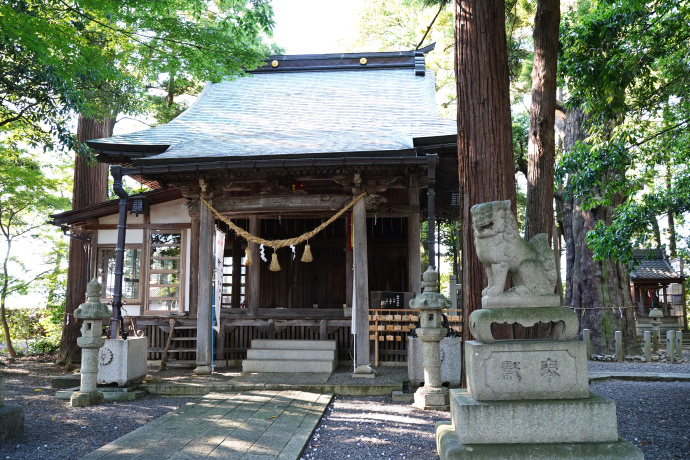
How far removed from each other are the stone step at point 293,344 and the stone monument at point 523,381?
240 inches

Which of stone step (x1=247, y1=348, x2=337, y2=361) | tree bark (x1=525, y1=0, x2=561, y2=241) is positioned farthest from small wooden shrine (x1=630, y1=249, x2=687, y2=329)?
tree bark (x1=525, y1=0, x2=561, y2=241)

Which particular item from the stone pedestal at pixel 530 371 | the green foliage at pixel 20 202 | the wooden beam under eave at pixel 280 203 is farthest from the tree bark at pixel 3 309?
the stone pedestal at pixel 530 371

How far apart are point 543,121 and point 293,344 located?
21.2ft

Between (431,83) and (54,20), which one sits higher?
(431,83)

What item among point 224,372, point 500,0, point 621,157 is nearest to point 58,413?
point 224,372

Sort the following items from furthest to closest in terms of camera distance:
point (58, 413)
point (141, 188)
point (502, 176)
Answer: point (141, 188) → point (58, 413) → point (502, 176)

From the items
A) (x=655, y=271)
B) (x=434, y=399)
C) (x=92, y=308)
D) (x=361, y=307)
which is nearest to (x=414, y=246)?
(x=361, y=307)

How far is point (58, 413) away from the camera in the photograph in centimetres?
702

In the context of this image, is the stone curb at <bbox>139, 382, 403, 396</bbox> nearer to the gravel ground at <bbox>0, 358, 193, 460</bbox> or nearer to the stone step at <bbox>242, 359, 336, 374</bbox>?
the gravel ground at <bbox>0, 358, 193, 460</bbox>

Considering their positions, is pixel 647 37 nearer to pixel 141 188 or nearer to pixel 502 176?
pixel 502 176

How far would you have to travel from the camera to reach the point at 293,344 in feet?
34.3

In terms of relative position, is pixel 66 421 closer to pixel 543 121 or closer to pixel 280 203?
pixel 280 203

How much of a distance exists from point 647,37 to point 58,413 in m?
9.84

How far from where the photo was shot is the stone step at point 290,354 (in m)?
10.1
